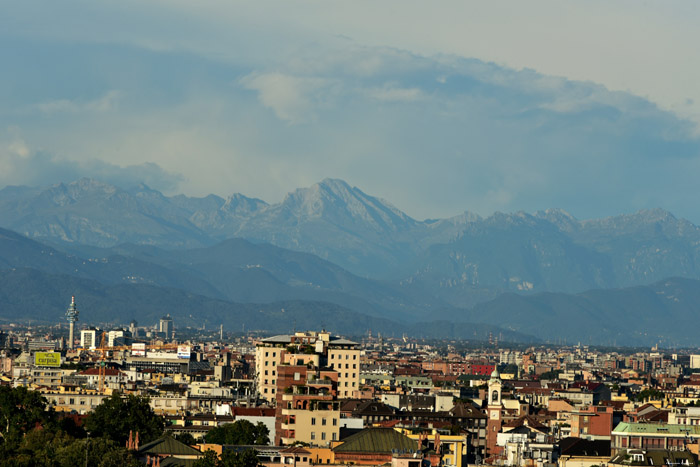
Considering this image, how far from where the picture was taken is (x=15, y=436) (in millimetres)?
123750

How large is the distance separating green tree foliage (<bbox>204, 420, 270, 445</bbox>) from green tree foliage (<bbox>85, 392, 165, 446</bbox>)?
521cm

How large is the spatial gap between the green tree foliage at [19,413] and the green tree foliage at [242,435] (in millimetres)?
13524

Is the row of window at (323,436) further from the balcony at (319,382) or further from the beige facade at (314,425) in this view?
the balcony at (319,382)

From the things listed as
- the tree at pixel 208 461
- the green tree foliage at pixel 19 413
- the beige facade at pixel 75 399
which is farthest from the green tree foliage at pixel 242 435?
the beige facade at pixel 75 399

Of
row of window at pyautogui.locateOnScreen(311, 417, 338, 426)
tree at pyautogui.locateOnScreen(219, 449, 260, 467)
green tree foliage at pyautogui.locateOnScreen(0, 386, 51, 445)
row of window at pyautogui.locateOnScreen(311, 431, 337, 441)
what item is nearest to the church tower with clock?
row of window at pyautogui.locateOnScreen(311, 417, 338, 426)

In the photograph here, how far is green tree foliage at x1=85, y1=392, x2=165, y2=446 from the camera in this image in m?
133

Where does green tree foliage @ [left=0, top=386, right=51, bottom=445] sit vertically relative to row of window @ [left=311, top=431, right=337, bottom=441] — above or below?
above

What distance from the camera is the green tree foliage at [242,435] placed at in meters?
125

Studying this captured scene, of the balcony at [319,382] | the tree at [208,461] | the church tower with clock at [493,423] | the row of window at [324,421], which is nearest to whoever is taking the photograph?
the tree at [208,461]

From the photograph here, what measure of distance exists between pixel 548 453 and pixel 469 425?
28.1m

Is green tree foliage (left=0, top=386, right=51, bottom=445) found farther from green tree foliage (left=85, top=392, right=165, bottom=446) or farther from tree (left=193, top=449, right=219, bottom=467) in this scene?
tree (left=193, top=449, right=219, bottom=467)

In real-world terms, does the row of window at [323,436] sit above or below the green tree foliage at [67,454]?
above

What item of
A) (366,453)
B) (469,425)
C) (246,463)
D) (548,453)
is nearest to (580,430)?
(469,425)

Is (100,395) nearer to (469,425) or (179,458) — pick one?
(469,425)
